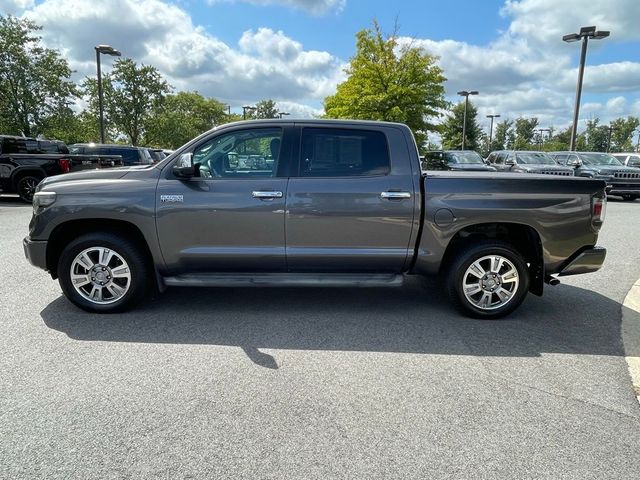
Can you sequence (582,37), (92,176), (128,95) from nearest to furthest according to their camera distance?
(92,176), (582,37), (128,95)

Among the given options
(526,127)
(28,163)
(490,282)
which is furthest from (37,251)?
(526,127)

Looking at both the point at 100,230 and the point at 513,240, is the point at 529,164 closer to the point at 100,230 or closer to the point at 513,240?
the point at 513,240

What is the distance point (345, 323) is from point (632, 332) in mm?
2715

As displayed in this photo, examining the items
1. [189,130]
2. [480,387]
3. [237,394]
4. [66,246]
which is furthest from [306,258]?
[189,130]

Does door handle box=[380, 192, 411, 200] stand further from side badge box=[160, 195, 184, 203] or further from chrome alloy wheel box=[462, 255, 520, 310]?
side badge box=[160, 195, 184, 203]

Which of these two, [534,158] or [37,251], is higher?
[534,158]


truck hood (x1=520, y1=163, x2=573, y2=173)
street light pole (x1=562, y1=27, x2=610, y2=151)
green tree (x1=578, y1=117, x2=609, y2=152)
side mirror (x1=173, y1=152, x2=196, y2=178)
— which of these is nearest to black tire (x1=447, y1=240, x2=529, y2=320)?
side mirror (x1=173, y1=152, x2=196, y2=178)

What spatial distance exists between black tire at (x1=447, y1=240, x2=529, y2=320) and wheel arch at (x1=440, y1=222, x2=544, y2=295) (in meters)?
0.11

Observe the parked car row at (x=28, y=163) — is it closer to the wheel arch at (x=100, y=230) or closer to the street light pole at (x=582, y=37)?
the wheel arch at (x=100, y=230)

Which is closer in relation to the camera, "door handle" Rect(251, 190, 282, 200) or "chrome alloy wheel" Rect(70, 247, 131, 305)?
"door handle" Rect(251, 190, 282, 200)

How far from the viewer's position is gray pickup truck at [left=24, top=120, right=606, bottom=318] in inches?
172

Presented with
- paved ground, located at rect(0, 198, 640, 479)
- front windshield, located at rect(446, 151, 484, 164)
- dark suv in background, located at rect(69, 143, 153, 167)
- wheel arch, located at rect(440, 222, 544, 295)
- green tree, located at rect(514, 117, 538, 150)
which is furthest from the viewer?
green tree, located at rect(514, 117, 538, 150)

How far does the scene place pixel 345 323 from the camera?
442 centimetres

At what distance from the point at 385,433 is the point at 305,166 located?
261 centimetres
